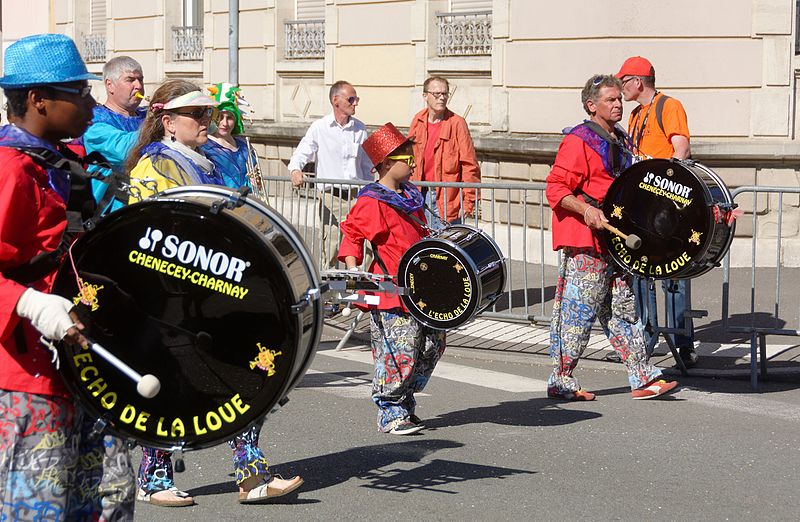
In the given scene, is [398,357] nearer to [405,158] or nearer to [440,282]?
[440,282]

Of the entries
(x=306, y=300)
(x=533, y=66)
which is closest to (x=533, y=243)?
(x=533, y=66)

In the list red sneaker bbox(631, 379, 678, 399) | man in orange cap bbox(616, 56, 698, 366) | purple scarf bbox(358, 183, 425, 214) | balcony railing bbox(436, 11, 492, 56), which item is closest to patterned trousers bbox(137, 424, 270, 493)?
purple scarf bbox(358, 183, 425, 214)

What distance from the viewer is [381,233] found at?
7.15 m

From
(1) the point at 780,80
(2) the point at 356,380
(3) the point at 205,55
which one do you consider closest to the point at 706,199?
(2) the point at 356,380

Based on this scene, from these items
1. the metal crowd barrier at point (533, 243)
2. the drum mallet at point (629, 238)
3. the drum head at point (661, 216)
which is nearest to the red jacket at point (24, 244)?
the drum mallet at point (629, 238)

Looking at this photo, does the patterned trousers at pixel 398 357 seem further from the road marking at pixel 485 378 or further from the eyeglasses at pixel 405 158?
the road marking at pixel 485 378

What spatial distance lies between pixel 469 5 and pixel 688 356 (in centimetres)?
798

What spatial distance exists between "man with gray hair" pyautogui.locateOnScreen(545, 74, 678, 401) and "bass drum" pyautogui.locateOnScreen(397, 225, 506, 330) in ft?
4.28

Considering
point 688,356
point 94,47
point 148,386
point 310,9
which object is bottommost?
point 688,356

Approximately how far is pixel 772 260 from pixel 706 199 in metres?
5.33

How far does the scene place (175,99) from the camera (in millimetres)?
5699

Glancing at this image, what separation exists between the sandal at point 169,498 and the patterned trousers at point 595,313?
2952 mm

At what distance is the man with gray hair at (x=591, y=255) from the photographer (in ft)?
26.6

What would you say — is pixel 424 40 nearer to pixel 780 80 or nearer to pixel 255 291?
pixel 780 80
